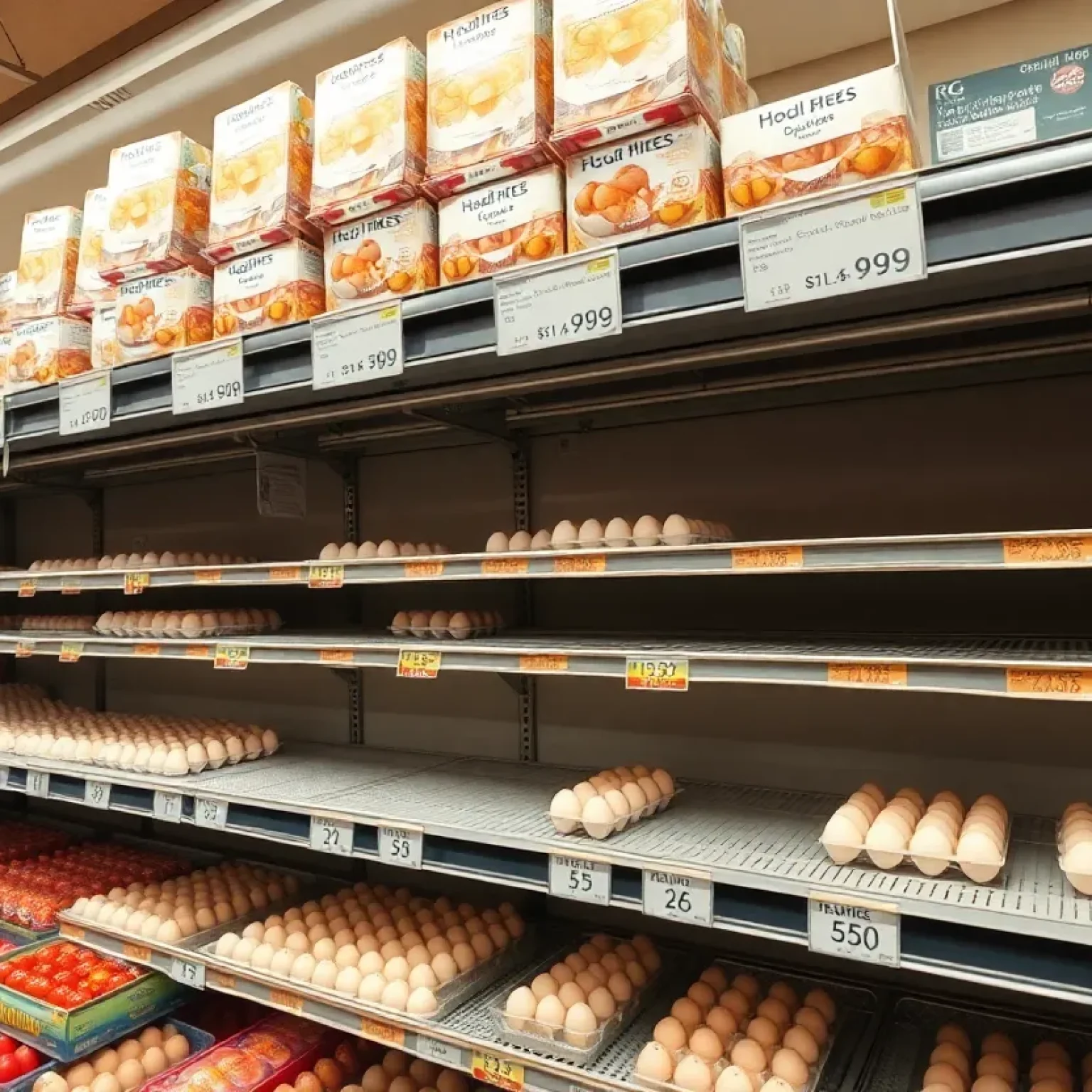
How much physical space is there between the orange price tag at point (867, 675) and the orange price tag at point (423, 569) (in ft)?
2.21

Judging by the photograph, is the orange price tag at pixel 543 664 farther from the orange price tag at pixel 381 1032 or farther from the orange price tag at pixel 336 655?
the orange price tag at pixel 381 1032

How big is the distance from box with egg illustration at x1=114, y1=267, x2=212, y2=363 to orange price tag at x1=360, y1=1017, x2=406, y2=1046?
129cm

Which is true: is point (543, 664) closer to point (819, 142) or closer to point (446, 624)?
point (446, 624)

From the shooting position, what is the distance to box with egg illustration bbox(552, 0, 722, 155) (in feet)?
3.63

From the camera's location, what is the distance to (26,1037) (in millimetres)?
1735

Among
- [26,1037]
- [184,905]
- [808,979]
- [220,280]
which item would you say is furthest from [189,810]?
[808,979]

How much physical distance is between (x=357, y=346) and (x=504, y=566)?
434mm

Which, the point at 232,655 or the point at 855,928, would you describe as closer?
the point at 855,928

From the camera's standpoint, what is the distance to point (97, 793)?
1867mm

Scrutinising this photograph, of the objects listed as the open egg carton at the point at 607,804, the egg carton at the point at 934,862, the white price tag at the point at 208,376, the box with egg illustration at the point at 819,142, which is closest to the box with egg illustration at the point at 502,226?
the box with egg illustration at the point at 819,142

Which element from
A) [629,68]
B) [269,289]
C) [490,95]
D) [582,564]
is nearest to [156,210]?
[269,289]

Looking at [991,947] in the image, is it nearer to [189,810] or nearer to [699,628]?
[699,628]

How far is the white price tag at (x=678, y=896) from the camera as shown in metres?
1.12

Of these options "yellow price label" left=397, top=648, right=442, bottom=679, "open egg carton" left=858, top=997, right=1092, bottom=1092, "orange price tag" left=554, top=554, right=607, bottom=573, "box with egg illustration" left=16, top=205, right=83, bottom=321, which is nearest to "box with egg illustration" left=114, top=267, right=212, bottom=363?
"box with egg illustration" left=16, top=205, right=83, bottom=321
